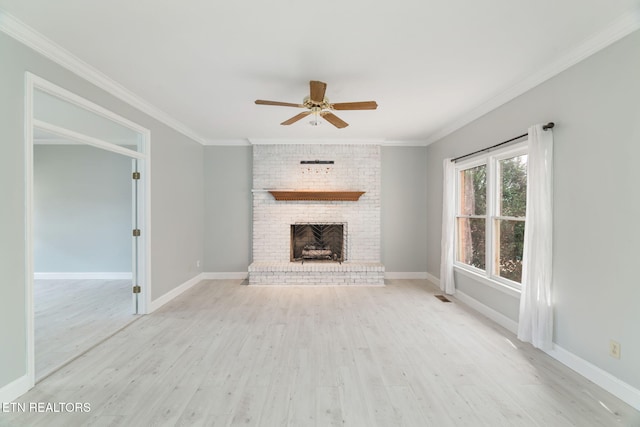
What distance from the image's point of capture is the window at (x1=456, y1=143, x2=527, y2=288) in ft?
10.1

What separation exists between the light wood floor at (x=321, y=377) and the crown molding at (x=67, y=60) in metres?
2.62

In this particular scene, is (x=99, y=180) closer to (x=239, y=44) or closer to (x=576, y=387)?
(x=239, y=44)

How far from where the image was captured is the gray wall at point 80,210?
523cm

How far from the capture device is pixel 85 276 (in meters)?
5.24

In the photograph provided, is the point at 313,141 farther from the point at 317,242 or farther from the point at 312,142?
the point at 317,242

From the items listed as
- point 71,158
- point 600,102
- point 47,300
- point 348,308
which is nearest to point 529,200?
point 600,102

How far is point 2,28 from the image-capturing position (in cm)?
188

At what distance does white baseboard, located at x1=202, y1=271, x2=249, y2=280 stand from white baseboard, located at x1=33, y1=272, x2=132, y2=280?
1530 mm

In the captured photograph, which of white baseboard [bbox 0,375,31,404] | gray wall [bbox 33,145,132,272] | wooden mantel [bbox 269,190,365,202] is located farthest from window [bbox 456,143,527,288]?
gray wall [bbox 33,145,132,272]

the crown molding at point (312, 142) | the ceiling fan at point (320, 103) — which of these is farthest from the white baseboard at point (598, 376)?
the crown molding at point (312, 142)

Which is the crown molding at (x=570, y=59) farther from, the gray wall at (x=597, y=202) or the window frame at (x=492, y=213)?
the window frame at (x=492, y=213)

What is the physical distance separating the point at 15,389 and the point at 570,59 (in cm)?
500

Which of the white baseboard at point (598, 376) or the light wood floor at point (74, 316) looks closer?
the white baseboard at point (598, 376)

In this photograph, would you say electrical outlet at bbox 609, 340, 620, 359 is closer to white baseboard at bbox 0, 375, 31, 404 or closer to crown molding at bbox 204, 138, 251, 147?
white baseboard at bbox 0, 375, 31, 404
